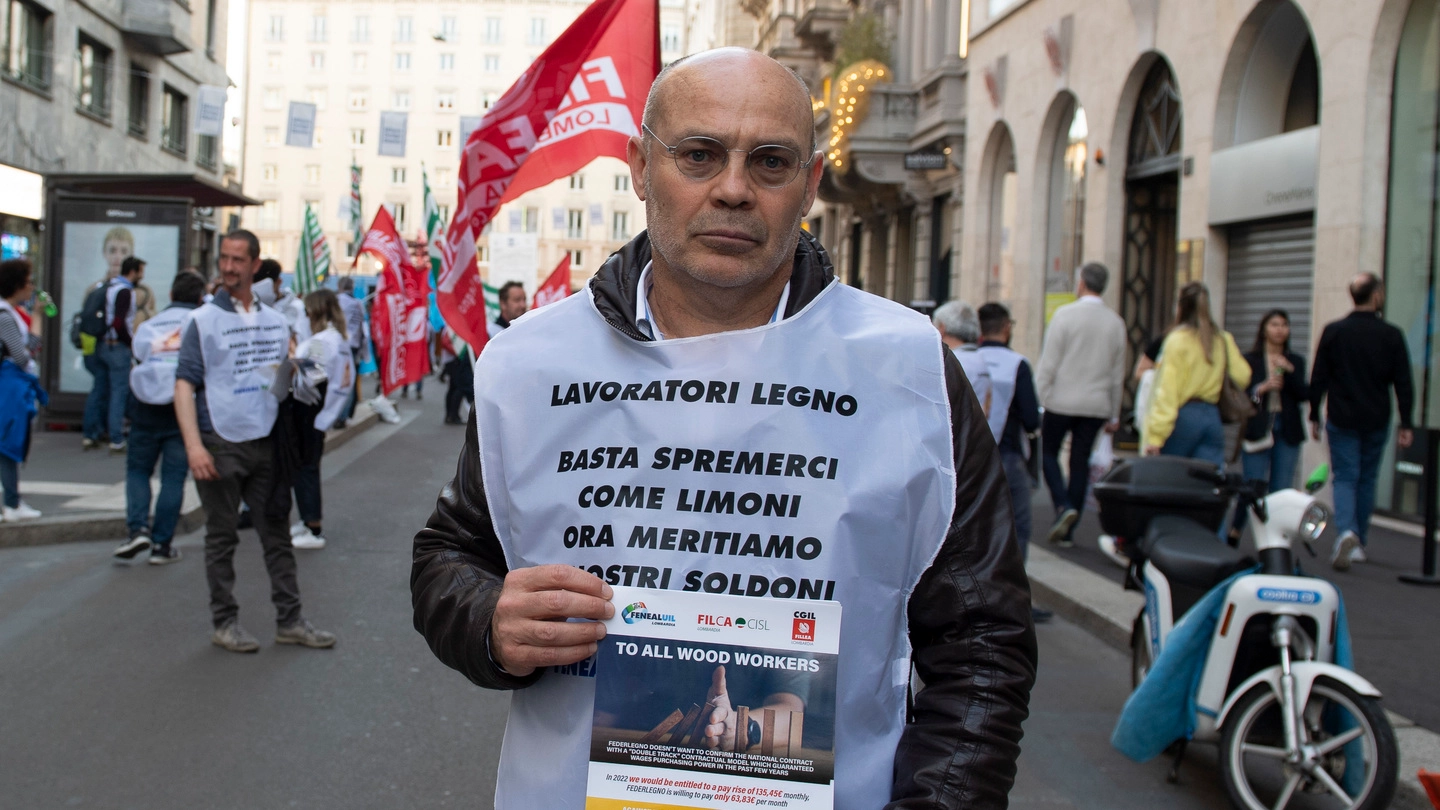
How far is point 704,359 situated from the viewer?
5.92ft

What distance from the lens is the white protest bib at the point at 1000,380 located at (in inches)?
288

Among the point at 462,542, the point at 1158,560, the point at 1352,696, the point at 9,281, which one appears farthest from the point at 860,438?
the point at 9,281

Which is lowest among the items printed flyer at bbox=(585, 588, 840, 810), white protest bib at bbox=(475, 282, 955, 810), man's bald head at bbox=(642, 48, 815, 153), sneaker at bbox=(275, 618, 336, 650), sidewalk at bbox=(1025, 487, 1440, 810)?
sneaker at bbox=(275, 618, 336, 650)

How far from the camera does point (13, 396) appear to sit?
29.6 feet

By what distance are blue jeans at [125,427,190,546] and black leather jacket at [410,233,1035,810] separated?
23.1ft

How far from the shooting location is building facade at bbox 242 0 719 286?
266ft

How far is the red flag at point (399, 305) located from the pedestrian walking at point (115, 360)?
3.21m

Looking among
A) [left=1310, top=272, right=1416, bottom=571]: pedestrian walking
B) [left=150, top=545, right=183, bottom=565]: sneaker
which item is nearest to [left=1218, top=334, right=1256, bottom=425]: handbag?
[left=1310, top=272, right=1416, bottom=571]: pedestrian walking

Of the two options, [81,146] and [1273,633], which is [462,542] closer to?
[1273,633]

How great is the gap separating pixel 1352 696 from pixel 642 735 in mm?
3307

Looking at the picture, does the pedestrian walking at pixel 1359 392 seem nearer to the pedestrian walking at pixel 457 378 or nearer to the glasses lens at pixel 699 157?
the glasses lens at pixel 699 157

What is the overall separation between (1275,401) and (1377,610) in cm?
208

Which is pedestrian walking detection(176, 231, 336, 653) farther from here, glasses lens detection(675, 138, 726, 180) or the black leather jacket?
glasses lens detection(675, 138, 726, 180)

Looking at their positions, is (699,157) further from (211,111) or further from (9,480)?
(211,111)
